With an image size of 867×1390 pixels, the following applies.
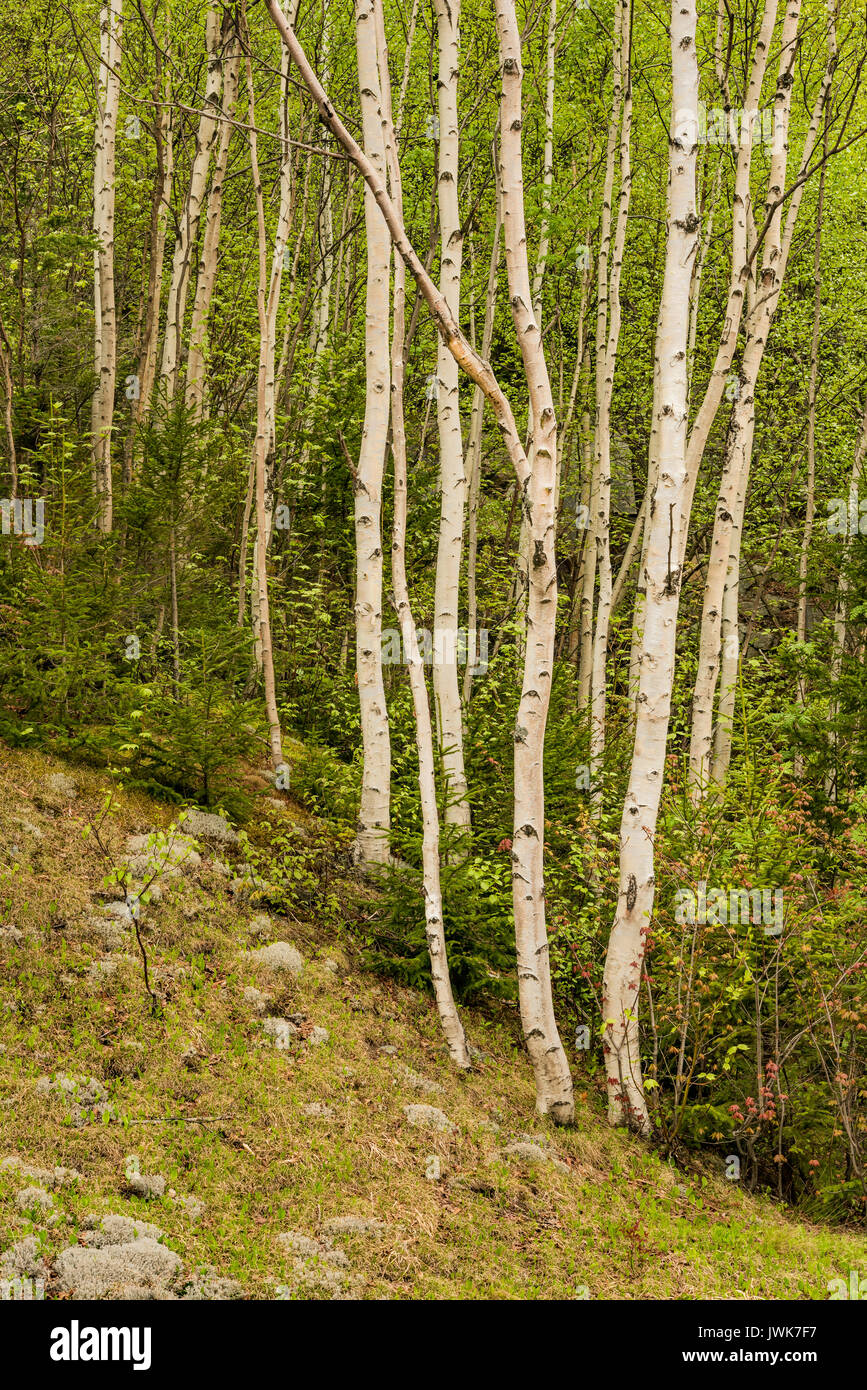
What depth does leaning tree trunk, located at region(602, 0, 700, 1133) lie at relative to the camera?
18.9 ft

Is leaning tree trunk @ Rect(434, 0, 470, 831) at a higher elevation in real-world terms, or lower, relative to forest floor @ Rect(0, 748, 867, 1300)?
higher

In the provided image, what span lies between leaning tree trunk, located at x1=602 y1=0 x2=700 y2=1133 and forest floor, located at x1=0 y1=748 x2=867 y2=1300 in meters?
0.45

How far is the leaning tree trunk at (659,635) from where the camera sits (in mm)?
5770

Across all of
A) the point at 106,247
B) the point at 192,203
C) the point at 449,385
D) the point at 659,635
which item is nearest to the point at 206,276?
the point at 106,247

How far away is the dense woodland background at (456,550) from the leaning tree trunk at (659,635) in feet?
0.11

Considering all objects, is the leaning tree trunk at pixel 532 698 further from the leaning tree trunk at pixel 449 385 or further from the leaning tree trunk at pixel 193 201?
the leaning tree trunk at pixel 193 201

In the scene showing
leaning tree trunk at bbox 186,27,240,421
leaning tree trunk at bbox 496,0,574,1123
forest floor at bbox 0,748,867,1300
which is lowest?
forest floor at bbox 0,748,867,1300

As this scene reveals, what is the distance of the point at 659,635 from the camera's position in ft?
19.1

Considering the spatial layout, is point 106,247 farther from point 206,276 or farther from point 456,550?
point 456,550

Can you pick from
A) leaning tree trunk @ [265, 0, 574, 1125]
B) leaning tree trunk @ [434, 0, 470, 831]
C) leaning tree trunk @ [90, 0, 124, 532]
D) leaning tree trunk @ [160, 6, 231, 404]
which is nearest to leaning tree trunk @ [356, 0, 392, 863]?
leaning tree trunk @ [434, 0, 470, 831]

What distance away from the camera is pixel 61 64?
14039 millimetres

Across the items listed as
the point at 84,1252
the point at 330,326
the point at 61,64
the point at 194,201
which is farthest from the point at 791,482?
the point at 84,1252

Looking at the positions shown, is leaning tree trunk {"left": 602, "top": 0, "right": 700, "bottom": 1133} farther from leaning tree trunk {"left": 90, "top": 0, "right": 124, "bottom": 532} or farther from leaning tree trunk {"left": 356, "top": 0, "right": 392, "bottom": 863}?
leaning tree trunk {"left": 90, "top": 0, "right": 124, "bottom": 532}

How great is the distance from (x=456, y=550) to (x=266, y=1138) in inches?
175
